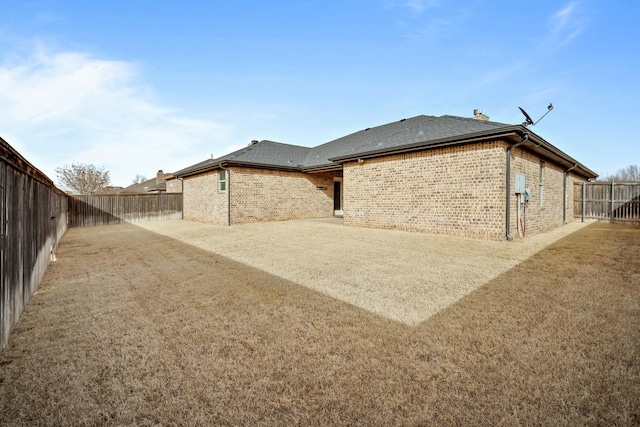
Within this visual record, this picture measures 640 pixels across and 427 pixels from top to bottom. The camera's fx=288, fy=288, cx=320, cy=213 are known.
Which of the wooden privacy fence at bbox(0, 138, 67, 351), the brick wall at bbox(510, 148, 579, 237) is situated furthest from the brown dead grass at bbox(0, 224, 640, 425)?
the brick wall at bbox(510, 148, 579, 237)

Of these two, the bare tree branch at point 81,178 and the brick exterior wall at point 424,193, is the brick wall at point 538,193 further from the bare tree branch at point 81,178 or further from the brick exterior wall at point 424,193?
the bare tree branch at point 81,178

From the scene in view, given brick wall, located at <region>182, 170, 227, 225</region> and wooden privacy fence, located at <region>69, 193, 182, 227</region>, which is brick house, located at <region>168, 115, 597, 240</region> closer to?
brick wall, located at <region>182, 170, 227, 225</region>

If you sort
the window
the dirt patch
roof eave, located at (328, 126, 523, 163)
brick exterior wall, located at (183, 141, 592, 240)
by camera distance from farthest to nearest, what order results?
1. the window
2. brick exterior wall, located at (183, 141, 592, 240)
3. roof eave, located at (328, 126, 523, 163)
4. the dirt patch

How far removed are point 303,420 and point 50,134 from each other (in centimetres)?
2319

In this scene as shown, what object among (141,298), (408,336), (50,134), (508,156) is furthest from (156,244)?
(50,134)

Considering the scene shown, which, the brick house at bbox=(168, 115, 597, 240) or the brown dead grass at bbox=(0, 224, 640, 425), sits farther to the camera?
the brick house at bbox=(168, 115, 597, 240)

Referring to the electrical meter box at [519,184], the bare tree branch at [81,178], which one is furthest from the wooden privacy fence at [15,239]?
the bare tree branch at [81,178]

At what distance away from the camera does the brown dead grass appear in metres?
1.83

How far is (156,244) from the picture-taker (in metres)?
9.24

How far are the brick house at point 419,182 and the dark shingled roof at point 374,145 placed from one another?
58 millimetres

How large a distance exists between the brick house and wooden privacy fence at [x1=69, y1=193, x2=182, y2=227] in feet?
9.09

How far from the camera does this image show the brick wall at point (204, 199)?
1512 centimetres

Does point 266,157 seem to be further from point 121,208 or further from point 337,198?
point 121,208

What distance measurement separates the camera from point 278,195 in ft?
53.4
